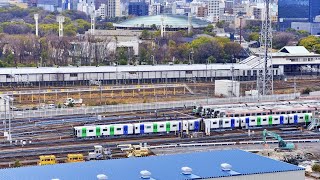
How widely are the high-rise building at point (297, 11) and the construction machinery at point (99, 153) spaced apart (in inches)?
1899

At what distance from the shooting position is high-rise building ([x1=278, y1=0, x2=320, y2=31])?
206 feet

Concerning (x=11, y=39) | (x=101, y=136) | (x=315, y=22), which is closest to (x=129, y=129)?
(x=101, y=136)

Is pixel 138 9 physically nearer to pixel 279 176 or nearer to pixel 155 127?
pixel 155 127

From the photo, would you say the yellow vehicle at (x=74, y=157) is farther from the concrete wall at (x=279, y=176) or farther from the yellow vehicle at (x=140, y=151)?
the concrete wall at (x=279, y=176)

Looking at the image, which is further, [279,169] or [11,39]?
[11,39]

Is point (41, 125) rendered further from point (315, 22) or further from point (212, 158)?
point (315, 22)

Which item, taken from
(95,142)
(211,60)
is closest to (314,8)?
(211,60)

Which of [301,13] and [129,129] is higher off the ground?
[301,13]

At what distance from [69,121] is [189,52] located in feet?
58.5

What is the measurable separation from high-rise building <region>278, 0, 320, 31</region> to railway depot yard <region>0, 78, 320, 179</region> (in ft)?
123

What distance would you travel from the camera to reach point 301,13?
63.6 metres

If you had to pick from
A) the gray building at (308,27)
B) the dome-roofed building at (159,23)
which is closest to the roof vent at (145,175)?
the dome-roofed building at (159,23)

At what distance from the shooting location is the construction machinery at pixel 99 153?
51.9 feet

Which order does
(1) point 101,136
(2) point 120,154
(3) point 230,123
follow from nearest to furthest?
1. (2) point 120,154
2. (1) point 101,136
3. (3) point 230,123
